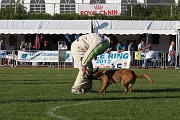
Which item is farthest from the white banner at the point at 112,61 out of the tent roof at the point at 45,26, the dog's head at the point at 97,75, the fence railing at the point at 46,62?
the dog's head at the point at 97,75

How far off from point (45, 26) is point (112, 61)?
7028 millimetres

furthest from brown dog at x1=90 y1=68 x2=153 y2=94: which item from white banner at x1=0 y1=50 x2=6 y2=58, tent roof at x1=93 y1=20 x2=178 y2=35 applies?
tent roof at x1=93 y1=20 x2=178 y2=35

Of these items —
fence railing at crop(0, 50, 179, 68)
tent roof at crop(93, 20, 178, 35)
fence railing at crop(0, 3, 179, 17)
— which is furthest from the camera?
fence railing at crop(0, 3, 179, 17)

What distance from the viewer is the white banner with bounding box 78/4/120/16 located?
44500 mm

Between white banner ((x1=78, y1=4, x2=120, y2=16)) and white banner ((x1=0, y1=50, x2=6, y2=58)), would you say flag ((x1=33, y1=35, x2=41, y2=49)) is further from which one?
white banner ((x1=78, y1=4, x2=120, y2=16))

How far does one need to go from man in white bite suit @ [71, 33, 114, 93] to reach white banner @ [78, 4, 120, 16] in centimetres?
2783

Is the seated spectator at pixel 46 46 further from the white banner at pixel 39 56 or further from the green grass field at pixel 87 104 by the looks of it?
the green grass field at pixel 87 104

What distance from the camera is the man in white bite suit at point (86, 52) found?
51.7ft

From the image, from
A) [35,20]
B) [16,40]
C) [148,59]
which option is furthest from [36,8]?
[148,59]

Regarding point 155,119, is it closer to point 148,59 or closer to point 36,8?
point 148,59

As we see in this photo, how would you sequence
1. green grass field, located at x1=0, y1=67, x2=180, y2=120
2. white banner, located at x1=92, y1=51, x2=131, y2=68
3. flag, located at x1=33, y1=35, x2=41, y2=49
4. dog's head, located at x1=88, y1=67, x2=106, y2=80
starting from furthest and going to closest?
flag, located at x1=33, y1=35, x2=41, y2=49 < white banner, located at x1=92, y1=51, x2=131, y2=68 < dog's head, located at x1=88, y1=67, x2=106, y2=80 < green grass field, located at x1=0, y1=67, x2=180, y2=120

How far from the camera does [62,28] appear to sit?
3953 centimetres

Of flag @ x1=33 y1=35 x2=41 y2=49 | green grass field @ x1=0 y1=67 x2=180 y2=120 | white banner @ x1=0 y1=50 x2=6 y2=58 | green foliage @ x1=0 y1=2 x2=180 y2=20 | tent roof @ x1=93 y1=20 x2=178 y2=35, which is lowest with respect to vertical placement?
green grass field @ x1=0 y1=67 x2=180 y2=120

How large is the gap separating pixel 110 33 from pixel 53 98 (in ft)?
81.6
